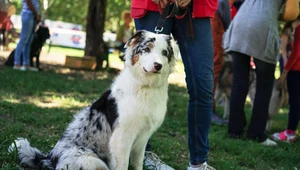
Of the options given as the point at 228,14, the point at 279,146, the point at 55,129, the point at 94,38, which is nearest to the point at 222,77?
the point at 228,14

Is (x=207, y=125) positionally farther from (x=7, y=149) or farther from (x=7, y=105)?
(x=7, y=105)

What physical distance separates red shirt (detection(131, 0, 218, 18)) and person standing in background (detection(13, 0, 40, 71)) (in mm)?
6675

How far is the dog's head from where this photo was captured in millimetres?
3074

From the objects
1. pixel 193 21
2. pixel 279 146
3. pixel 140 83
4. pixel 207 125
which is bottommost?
pixel 279 146

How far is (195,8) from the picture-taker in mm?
3373

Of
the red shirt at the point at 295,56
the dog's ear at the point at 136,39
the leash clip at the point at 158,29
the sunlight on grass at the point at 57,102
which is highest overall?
the leash clip at the point at 158,29

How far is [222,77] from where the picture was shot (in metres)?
7.56

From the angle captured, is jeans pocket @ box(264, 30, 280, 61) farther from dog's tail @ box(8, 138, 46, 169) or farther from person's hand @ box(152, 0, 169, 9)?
dog's tail @ box(8, 138, 46, 169)

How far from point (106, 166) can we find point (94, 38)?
9571mm

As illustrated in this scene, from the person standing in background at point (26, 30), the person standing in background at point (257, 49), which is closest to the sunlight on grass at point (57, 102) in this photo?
the person standing in background at point (257, 49)

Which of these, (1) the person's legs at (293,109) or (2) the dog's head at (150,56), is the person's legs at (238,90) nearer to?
(1) the person's legs at (293,109)

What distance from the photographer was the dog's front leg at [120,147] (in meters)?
3.08

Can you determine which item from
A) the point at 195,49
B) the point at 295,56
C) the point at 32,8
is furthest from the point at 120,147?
the point at 32,8

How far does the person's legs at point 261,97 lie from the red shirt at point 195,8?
1.92m
